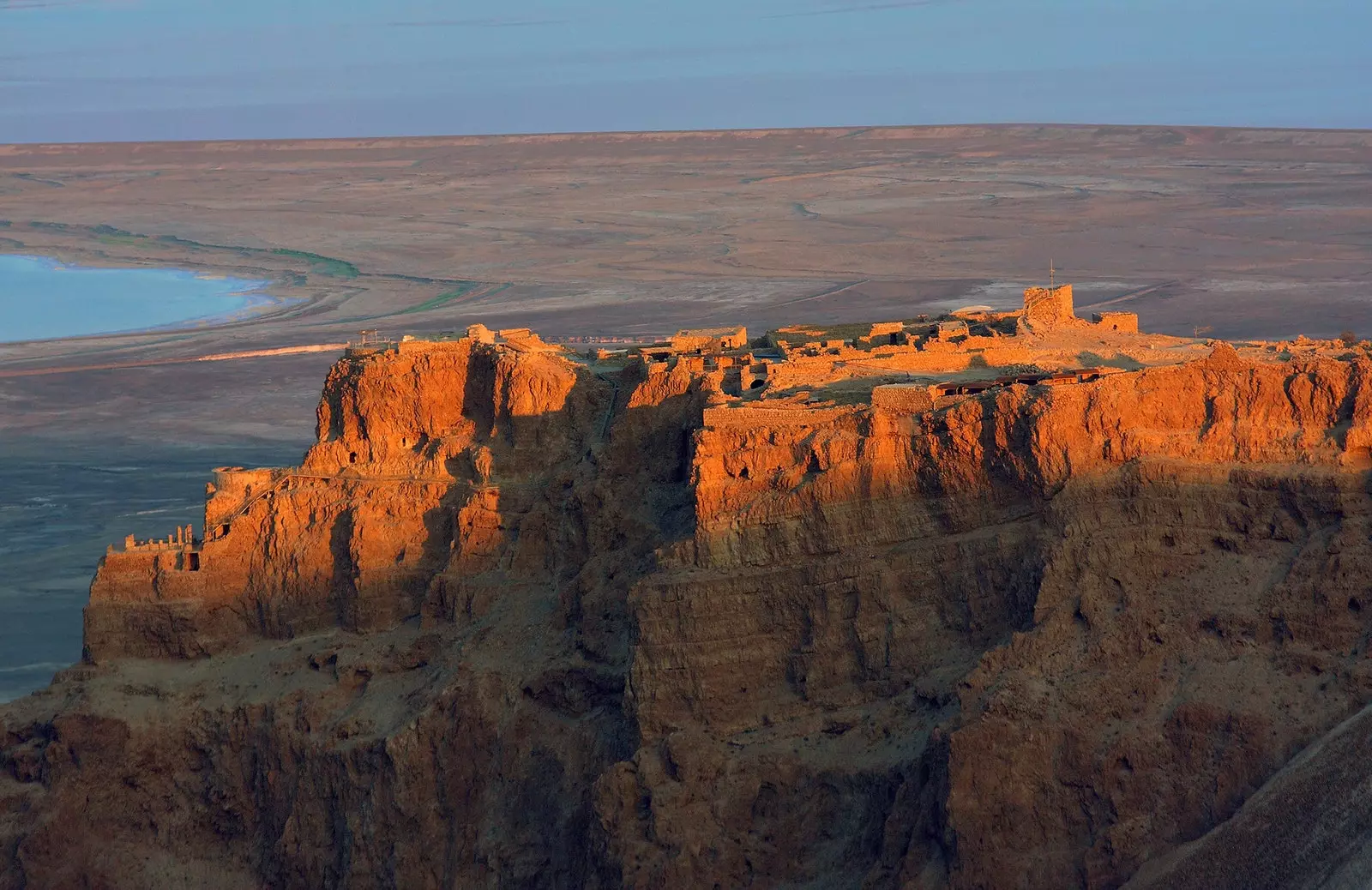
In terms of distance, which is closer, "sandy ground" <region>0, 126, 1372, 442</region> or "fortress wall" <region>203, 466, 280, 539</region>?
"fortress wall" <region>203, 466, 280, 539</region>

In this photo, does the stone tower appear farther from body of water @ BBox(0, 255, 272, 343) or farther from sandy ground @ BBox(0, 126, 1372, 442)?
body of water @ BBox(0, 255, 272, 343)

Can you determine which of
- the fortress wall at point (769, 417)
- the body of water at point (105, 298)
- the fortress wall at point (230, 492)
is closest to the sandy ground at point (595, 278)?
the body of water at point (105, 298)

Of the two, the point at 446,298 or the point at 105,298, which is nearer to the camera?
the point at 446,298

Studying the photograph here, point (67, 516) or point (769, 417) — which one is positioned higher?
point (769, 417)

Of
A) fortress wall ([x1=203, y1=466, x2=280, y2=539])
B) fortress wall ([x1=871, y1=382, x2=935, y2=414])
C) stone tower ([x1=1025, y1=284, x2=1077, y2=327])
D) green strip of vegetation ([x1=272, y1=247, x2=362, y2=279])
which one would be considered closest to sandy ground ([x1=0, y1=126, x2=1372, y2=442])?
green strip of vegetation ([x1=272, y1=247, x2=362, y2=279])

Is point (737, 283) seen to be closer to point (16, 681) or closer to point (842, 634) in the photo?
point (16, 681)

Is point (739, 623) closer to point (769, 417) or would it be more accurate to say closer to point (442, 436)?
point (769, 417)

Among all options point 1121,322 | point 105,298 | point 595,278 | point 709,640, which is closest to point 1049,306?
point 1121,322

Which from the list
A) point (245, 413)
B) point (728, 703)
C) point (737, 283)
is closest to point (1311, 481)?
point (728, 703)
